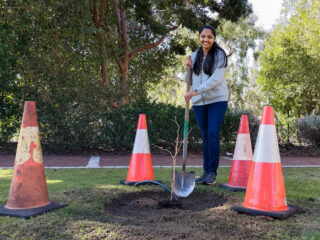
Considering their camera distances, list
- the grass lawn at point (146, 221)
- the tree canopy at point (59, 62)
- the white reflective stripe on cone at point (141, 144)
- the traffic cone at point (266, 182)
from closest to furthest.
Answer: the grass lawn at point (146, 221) → the traffic cone at point (266, 182) → the white reflective stripe on cone at point (141, 144) → the tree canopy at point (59, 62)

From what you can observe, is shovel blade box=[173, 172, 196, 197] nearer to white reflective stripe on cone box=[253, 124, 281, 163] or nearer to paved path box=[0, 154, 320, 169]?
white reflective stripe on cone box=[253, 124, 281, 163]

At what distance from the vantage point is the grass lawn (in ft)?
7.80

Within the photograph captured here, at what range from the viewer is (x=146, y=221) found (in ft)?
8.98

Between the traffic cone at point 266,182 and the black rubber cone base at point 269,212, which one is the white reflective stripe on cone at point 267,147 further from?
the black rubber cone base at point 269,212

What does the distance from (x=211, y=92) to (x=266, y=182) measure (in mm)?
1661

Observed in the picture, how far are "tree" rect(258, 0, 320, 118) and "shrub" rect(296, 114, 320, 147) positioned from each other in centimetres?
846

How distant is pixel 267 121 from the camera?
307 cm

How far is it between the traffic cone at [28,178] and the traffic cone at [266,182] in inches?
71.0

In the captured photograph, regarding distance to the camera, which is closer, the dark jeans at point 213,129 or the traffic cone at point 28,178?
the traffic cone at point 28,178

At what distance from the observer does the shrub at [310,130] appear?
11.3 m

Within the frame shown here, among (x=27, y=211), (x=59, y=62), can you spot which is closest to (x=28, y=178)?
(x=27, y=211)

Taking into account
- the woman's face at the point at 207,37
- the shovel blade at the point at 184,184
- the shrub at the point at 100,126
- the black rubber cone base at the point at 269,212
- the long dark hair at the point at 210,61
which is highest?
the woman's face at the point at 207,37

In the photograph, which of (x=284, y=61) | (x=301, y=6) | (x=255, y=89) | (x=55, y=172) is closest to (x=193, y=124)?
(x=55, y=172)

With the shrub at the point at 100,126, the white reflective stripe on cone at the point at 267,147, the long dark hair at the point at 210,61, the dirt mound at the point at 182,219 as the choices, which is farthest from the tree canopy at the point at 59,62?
the white reflective stripe on cone at the point at 267,147
